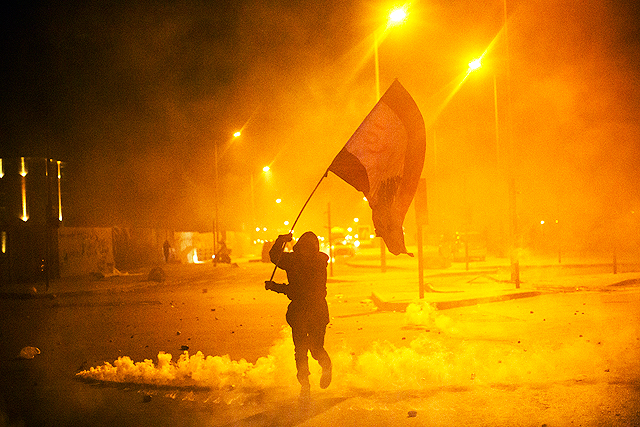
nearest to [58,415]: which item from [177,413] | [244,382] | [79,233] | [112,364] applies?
[177,413]

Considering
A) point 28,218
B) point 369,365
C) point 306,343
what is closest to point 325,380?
point 306,343

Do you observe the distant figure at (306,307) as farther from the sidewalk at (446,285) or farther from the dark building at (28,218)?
the dark building at (28,218)

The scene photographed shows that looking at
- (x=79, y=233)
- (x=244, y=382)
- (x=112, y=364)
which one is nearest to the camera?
(x=244, y=382)

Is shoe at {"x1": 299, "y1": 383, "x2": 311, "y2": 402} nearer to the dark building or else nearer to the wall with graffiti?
the dark building

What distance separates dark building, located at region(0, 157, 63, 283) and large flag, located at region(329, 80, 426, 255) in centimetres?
1823

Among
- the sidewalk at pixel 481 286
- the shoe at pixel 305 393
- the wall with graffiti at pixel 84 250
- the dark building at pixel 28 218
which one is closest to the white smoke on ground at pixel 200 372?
the shoe at pixel 305 393

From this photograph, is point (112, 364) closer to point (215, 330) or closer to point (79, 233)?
point (215, 330)

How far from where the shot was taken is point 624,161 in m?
50.1

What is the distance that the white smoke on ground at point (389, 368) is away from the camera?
7180mm

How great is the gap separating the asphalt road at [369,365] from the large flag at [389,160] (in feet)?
5.88

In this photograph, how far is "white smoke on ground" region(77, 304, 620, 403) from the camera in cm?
718

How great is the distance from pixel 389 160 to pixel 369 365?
8.34 ft

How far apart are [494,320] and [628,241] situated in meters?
37.2

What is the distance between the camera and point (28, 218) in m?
33.1
